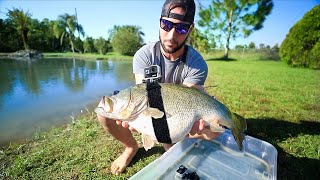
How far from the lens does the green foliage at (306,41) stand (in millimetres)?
16547

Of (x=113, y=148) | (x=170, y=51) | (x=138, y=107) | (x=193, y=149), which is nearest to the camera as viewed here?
(x=138, y=107)

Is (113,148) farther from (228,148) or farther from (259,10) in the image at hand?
(259,10)

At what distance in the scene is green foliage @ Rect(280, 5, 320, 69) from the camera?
16547 mm

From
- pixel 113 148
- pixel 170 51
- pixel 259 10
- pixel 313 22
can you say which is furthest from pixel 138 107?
pixel 259 10

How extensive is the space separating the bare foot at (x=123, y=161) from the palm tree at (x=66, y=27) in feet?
198

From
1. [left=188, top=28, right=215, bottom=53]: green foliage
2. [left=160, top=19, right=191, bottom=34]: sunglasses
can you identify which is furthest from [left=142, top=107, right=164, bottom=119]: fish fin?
[left=188, top=28, right=215, bottom=53]: green foliage

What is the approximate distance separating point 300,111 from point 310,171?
295 centimetres

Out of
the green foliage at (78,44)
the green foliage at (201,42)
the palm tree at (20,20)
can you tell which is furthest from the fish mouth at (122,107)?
the green foliage at (78,44)

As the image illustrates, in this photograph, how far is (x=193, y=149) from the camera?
312cm

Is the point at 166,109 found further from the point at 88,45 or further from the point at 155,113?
the point at 88,45

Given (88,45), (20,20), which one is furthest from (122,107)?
(88,45)

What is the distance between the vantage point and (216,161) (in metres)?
2.92

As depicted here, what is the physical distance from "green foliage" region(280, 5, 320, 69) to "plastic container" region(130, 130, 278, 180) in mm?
17017

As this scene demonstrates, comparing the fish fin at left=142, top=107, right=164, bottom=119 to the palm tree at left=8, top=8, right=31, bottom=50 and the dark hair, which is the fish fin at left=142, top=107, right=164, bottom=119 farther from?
the palm tree at left=8, top=8, right=31, bottom=50
